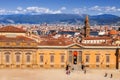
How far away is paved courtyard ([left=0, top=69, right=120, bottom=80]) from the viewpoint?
6625 centimetres

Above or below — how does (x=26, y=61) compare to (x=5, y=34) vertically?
below

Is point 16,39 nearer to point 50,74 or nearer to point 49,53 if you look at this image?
point 49,53

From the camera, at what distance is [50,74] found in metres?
70.5

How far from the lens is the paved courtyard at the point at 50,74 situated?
66.2 m

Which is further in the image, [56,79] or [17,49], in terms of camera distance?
[17,49]

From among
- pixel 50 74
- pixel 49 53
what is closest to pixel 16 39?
pixel 49 53

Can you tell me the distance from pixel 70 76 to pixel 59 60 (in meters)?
9.58

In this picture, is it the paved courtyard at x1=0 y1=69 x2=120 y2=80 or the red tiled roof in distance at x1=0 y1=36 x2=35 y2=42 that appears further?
the red tiled roof in distance at x1=0 y1=36 x2=35 y2=42

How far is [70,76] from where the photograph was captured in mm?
68562

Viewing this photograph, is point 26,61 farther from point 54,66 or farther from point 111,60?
point 111,60

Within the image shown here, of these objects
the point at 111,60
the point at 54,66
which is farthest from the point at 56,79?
the point at 111,60

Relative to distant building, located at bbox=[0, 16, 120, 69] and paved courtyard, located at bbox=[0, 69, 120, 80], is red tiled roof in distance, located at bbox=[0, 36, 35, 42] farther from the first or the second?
paved courtyard, located at bbox=[0, 69, 120, 80]

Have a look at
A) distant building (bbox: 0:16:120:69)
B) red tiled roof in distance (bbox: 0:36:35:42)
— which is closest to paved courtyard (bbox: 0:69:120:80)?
distant building (bbox: 0:16:120:69)

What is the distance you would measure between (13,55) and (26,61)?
3024 millimetres
